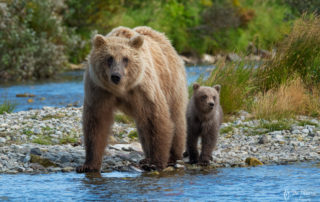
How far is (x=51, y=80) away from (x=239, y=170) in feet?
45.3

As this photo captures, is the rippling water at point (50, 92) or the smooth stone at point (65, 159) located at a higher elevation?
the smooth stone at point (65, 159)

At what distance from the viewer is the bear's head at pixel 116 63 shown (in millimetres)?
5484

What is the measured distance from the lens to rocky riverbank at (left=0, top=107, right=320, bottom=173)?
6465mm

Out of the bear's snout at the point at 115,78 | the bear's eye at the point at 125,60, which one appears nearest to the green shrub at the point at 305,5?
the bear's eye at the point at 125,60

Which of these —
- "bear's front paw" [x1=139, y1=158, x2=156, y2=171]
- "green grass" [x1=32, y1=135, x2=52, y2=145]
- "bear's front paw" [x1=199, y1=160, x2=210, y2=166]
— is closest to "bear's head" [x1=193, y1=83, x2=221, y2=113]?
"bear's front paw" [x1=199, y1=160, x2=210, y2=166]

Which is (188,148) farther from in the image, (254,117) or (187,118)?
(254,117)

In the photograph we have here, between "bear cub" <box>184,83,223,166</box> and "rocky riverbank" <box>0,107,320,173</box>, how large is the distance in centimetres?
19

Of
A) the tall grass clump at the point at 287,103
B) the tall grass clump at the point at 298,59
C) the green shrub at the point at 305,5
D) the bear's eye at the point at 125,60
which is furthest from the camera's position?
the green shrub at the point at 305,5

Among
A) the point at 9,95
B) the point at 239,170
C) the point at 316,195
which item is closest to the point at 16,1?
the point at 9,95

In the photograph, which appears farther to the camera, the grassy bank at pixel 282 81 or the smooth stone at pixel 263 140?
the grassy bank at pixel 282 81

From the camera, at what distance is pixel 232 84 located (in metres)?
9.45

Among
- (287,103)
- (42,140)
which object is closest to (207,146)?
(42,140)

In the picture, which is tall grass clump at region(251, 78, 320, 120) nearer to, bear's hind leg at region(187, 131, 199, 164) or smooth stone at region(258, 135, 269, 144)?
smooth stone at region(258, 135, 269, 144)

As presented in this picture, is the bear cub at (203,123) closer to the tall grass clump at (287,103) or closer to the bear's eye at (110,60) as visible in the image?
the bear's eye at (110,60)
